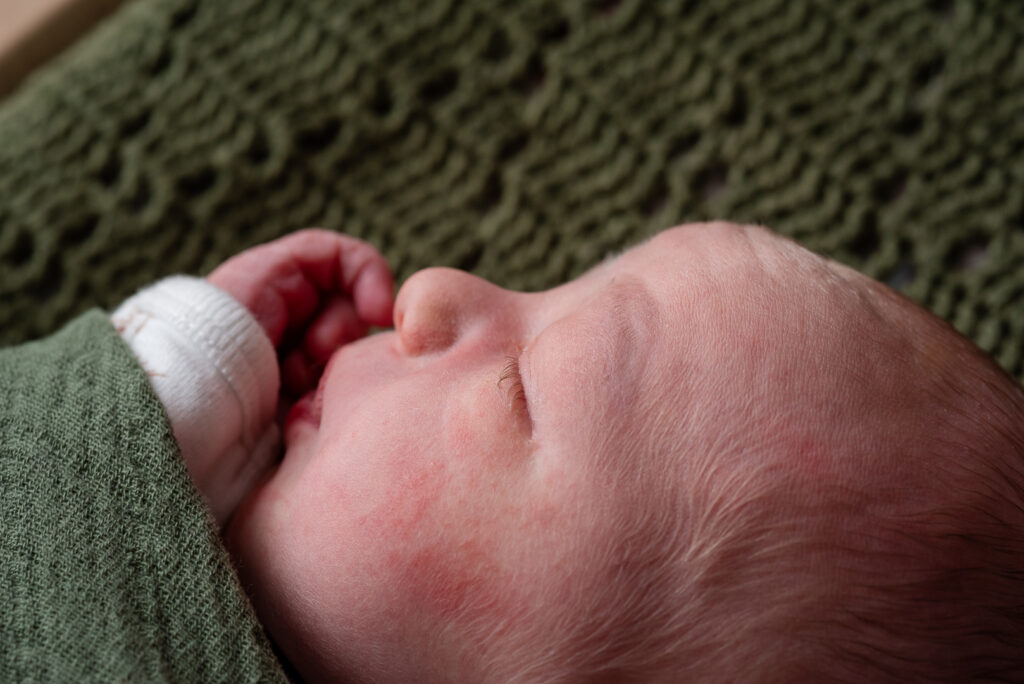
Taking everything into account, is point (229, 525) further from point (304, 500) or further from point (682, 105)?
point (682, 105)

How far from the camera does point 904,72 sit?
100 cm

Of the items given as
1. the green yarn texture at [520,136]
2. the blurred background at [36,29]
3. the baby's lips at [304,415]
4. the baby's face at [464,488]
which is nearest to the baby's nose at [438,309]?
the baby's face at [464,488]

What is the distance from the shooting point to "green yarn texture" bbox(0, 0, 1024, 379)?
3.21 ft

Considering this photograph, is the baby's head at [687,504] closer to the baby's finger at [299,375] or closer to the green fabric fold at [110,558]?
the green fabric fold at [110,558]

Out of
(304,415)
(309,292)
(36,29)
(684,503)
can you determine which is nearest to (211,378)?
(304,415)

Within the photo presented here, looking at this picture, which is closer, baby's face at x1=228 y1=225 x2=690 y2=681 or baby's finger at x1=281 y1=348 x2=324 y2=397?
baby's face at x1=228 y1=225 x2=690 y2=681

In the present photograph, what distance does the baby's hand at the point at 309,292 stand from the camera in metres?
0.85

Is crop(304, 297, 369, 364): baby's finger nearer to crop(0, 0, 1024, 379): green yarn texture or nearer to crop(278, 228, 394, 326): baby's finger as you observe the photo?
crop(278, 228, 394, 326): baby's finger

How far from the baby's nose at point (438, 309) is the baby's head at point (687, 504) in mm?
44

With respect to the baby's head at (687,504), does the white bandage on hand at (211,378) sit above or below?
above

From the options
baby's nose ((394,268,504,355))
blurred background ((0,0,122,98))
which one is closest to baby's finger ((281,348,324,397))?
baby's nose ((394,268,504,355))

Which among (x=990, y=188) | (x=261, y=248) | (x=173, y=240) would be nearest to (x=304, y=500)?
(x=261, y=248)

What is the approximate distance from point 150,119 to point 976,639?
96 centimetres

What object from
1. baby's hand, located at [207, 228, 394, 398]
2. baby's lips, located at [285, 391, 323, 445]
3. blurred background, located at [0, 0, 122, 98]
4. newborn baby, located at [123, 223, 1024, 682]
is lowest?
newborn baby, located at [123, 223, 1024, 682]
